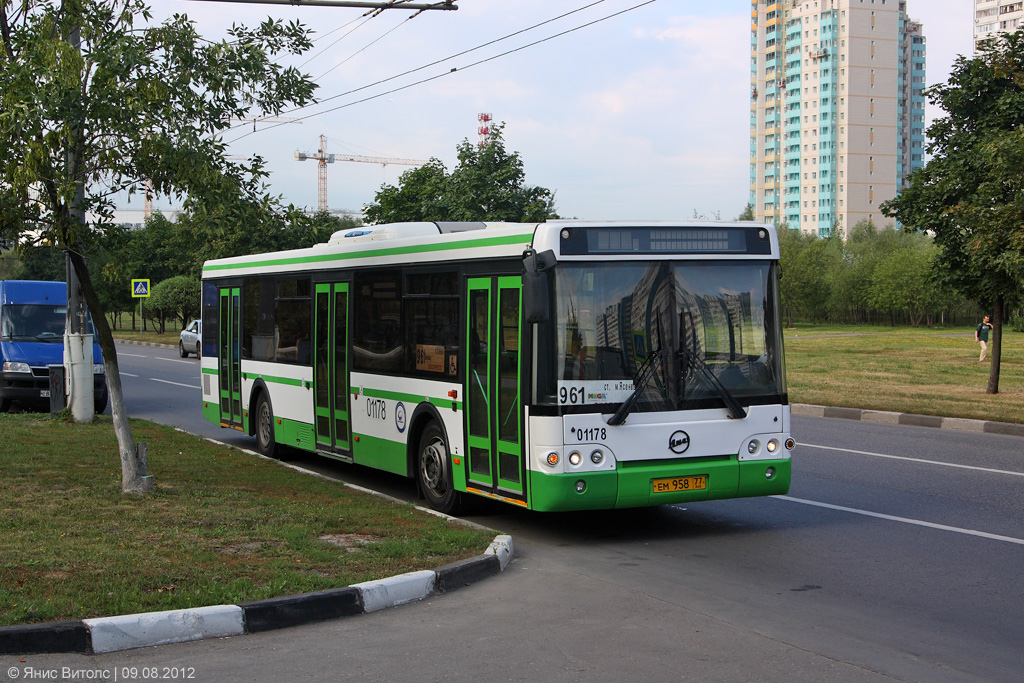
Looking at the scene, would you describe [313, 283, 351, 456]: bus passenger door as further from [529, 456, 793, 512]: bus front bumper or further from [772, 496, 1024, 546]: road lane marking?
[772, 496, 1024, 546]: road lane marking

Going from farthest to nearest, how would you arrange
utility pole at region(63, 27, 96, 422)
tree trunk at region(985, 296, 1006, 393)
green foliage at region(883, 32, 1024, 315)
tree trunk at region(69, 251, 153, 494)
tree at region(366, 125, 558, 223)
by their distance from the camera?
tree at region(366, 125, 558, 223)
tree trunk at region(985, 296, 1006, 393)
green foliage at region(883, 32, 1024, 315)
utility pole at region(63, 27, 96, 422)
tree trunk at region(69, 251, 153, 494)

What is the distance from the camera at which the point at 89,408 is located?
56.7 feet

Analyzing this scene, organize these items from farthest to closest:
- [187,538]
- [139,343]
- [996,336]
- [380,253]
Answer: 1. [139,343]
2. [996,336]
3. [380,253]
4. [187,538]

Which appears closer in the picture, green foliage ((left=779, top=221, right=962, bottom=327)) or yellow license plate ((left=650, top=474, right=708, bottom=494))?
yellow license plate ((left=650, top=474, right=708, bottom=494))

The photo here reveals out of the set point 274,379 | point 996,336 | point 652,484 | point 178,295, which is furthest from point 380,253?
point 178,295

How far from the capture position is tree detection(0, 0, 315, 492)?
31.1 feet

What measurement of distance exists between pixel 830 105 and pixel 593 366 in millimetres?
150399

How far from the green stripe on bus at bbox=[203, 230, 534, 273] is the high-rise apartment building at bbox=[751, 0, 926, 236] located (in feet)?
438

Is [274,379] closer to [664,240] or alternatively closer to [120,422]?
[120,422]

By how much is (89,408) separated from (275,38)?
897 cm

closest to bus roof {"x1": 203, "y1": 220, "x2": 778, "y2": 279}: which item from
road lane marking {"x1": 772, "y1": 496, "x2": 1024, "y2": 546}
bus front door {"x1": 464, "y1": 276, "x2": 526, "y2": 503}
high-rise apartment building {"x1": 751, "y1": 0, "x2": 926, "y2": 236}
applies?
bus front door {"x1": 464, "y1": 276, "x2": 526, "y2": 503}

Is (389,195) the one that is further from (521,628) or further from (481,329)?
(521,628)

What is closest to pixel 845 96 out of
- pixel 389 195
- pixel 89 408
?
pixel 389 195

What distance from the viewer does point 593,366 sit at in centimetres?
864
